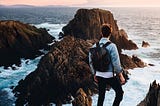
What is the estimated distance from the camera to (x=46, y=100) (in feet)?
103

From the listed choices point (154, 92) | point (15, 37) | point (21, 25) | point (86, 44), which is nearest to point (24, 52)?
point (15, 37)

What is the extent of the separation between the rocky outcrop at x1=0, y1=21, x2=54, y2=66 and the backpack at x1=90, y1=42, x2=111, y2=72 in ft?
138

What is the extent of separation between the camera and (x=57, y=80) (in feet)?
108

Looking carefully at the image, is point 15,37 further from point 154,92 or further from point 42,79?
point 154,92

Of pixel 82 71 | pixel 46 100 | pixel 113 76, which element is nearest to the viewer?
pixel 113 76

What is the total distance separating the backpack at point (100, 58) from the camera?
7.32 metres

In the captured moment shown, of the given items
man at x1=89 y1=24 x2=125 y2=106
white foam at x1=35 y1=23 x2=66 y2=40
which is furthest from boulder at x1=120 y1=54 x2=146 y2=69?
man at x1=89 y1=24 x2=125 y2=106

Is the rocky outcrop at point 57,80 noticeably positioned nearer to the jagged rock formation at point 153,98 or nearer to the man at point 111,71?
the jagged rock formation at point 153,98

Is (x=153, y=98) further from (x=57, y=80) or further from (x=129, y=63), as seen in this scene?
(x=129, y=63)

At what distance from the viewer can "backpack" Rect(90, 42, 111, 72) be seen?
7320 millimetres

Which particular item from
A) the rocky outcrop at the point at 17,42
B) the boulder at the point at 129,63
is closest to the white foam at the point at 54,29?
the rocky outcrop at the point at 17,42

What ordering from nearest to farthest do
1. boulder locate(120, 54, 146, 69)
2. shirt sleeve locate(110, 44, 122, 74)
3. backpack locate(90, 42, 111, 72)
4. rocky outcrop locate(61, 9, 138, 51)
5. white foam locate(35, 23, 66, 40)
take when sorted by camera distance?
shirt sleeve locate(110, 44, 122, 74), backpack locate(90, 42, 111, 72), boulder locate(120, 54, 146, 69), rocky outcrop locate(61, 9, 138, 51), white foam locate(35, 23, 66, 40)

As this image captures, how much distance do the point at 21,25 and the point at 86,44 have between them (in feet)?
83.6

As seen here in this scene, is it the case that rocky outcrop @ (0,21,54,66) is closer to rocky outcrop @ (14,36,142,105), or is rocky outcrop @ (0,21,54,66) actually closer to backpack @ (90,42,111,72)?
rocky outcrop @ (14,36,142,105)
